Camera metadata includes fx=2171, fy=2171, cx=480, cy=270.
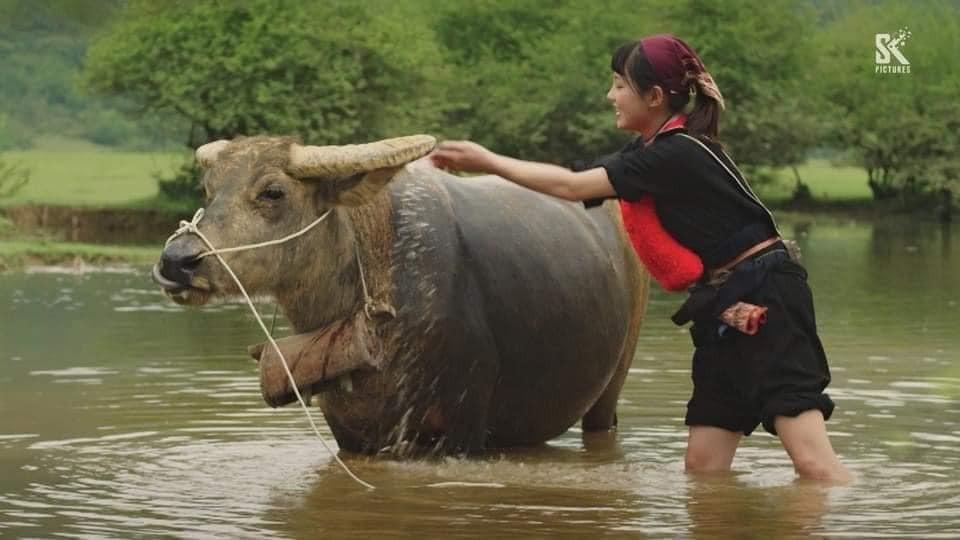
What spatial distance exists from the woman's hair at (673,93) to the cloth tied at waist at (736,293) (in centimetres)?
55

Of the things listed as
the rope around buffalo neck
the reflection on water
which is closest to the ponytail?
the reflection on water

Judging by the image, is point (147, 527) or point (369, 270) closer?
point (147, 527)

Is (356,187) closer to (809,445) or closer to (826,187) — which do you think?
(809,445)

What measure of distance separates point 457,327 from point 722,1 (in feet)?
200

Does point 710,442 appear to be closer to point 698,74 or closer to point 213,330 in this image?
point 698,74

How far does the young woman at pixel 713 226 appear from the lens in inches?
348

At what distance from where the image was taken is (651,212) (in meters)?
9.02

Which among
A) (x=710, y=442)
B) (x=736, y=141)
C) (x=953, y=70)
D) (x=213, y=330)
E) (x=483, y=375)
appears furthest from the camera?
(x=953, y=70)

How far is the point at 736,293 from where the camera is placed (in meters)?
8.91

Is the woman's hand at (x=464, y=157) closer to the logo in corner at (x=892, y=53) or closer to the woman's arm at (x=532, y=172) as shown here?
the woman's arm at (x=532, y=172)

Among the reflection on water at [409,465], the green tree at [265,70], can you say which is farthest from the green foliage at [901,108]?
the reflection on water at [409,465]

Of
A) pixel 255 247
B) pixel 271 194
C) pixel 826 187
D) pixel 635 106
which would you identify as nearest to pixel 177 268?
pixel 255 247

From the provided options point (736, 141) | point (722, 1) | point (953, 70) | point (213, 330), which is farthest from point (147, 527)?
point (953, 70)

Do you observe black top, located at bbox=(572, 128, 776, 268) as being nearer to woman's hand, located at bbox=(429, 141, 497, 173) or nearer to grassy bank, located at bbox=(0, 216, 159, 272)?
woman's hand, located at bbox=(429, 141, 497, 173)
